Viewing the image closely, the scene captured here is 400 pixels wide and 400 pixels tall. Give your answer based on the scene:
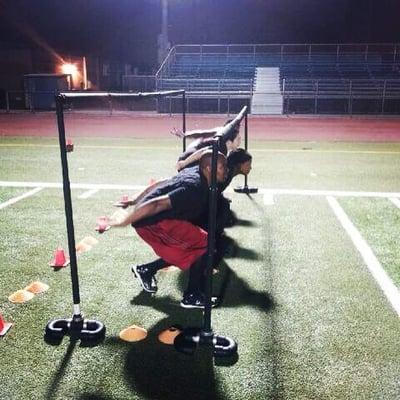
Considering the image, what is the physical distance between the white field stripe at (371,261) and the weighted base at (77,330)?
8.21 ft

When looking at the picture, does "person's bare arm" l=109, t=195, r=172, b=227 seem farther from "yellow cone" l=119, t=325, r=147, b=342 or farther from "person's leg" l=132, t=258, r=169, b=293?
"yellow cone" l=119, t=325, r=147, b=342

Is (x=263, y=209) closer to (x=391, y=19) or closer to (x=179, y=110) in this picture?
(x=179, y=110)

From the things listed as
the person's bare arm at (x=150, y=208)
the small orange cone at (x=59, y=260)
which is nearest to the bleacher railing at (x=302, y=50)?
the small orange cone at (x=59, y=260)

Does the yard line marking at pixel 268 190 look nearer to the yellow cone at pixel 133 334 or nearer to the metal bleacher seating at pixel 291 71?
the yellow cone at pixel 133 334

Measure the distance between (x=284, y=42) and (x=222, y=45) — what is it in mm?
4303

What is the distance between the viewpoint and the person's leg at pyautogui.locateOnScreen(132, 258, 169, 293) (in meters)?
4.23

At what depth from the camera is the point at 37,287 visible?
4254 millimetres

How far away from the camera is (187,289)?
13.3 feet

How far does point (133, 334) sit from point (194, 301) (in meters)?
0.69

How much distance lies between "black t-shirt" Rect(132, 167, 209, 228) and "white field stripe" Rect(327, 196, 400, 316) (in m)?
1.94

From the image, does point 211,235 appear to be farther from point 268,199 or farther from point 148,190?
point 268,199

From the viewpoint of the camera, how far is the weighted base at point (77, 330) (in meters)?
3.40

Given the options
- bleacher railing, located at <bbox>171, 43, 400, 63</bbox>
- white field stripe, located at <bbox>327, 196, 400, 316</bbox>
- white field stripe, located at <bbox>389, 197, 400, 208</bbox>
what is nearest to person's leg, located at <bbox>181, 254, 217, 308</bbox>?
white field stripe, located at <bbox>327, 196, 400, 316</bbox>

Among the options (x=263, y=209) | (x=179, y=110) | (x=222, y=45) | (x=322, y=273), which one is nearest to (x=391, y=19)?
(x=222, y=45)
